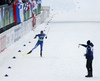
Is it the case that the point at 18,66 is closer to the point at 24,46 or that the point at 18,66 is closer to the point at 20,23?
the point at 24,46

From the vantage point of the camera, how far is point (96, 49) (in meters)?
22.9

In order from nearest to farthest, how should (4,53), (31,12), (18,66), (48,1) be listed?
(18,66), (4,53), (31,12), (48,1)

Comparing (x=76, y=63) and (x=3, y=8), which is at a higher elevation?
(x=3, y=8)

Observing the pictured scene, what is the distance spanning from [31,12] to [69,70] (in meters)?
23.3

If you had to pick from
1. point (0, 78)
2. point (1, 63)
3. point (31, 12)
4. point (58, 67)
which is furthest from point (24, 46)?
point (31, 12)

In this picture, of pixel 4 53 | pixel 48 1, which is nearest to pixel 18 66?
pixel 4 53

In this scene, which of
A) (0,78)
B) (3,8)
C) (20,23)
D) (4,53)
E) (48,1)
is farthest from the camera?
(48,1)

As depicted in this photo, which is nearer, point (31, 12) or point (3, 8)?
point (3, 8)

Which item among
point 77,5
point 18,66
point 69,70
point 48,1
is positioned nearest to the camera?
point 69,70

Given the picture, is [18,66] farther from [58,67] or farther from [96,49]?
[96,49]

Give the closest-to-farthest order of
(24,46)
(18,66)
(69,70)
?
(69,70), (18,66), (24,46)

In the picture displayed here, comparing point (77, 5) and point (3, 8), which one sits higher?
point (3, 8)

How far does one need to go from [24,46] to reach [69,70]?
9.45m

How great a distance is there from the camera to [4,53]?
21.0 meters
